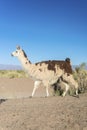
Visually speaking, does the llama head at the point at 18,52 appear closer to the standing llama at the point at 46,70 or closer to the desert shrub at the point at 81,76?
the standing llama at the point at 46,70

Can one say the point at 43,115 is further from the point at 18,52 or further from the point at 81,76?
the point at 81,76

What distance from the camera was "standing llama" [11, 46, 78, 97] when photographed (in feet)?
60.6

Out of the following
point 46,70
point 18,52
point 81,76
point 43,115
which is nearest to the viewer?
point 43,115

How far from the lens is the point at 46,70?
18641mm

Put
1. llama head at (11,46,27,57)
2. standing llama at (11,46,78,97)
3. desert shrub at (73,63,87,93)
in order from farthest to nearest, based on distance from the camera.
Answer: desert shrub at (73,63,87,93) → llama head at (11,46,27,57) → standing llama at (11,46,78,97)

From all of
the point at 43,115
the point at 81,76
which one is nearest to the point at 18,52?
the point at 43,115

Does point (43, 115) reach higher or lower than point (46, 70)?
lower

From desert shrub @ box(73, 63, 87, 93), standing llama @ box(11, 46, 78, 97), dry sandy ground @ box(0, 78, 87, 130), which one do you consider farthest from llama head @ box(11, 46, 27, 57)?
desert shrub @ box(73, 63, 87, 93)

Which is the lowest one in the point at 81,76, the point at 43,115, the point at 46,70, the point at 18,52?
the point at 43,115

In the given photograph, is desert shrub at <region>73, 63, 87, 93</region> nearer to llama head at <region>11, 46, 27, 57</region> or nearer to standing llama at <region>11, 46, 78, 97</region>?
standing llama at <region>11, 46, 78, 97</region>

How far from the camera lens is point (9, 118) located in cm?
1236

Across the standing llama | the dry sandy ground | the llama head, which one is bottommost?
the dry sandy ground

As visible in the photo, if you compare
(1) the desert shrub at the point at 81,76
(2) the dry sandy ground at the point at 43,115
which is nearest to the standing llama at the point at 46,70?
(2) the dry sandy ground at the point at 43,115

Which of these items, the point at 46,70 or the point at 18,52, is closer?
the point at 46,70
